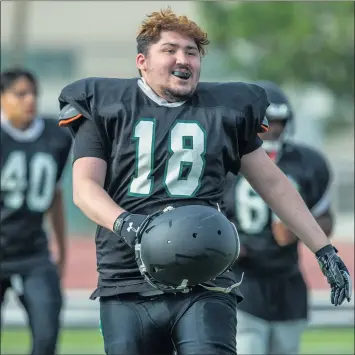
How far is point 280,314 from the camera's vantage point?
6.28 meters

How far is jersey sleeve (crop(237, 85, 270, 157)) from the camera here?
4348 mm

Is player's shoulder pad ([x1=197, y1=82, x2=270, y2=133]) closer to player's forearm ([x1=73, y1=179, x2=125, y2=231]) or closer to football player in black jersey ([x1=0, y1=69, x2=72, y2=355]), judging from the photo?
player's forearm ([x1=73, y1=179, x2=125, y2=231])

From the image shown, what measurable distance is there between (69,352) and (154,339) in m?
4.79

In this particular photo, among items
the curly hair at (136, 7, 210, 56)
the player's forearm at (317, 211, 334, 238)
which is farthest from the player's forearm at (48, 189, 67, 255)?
the curly hair at (136, 7, 210, 56)

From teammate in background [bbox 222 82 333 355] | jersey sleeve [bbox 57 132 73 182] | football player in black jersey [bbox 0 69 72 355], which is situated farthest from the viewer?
jersey sleeve [bbox 57 132 73 182]

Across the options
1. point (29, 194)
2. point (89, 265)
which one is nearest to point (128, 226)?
point (29, 194)

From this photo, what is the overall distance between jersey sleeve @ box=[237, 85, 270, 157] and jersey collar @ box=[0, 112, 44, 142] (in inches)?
112

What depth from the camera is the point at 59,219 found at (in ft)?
24.0

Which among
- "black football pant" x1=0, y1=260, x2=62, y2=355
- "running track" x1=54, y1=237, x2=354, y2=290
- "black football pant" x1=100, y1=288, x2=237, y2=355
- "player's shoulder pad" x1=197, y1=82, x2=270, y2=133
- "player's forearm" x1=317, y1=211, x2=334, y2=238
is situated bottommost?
"running track" x1=54, y1=237, x2=354, y2=290

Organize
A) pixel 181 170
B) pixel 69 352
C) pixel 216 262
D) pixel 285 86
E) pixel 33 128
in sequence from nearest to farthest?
1. pixel 216 262
2. pixel 181 170
3. pixel 33 128
4. pixel 69 352
5. pixel 285 86

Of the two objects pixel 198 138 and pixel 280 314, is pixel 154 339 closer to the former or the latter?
pixel 198 138

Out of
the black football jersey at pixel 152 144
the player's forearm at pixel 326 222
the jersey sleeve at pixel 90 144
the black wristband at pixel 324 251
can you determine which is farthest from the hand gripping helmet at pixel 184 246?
the player's forearm at pixel 326 222

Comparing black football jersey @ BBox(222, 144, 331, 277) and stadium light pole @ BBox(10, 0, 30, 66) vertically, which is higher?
stadium light pole @ BBox(10, 0, 30, 66)

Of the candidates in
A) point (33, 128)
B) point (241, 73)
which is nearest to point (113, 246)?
point (33, 128)
